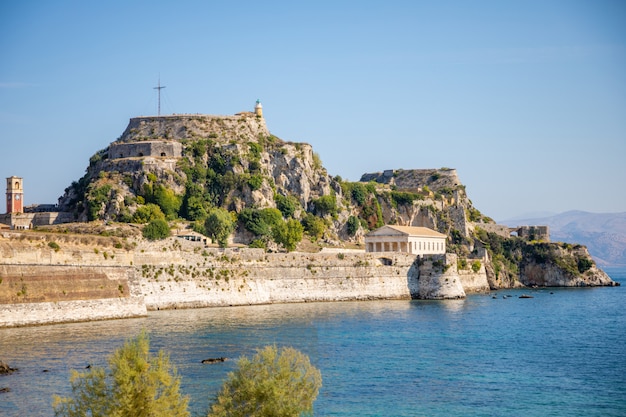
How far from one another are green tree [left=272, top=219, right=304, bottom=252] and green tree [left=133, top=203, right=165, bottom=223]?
1084 centimetres

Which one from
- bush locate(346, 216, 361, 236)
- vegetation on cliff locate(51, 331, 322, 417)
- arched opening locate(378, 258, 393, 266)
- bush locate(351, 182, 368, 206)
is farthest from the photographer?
bush locate(351, 182, 368, 206)

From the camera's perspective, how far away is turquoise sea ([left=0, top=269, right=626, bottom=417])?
106 ft

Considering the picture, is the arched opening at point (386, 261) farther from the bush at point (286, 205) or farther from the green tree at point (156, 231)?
the green tree at point (156, 231)

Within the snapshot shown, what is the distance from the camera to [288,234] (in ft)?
273

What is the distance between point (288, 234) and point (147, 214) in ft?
43.3

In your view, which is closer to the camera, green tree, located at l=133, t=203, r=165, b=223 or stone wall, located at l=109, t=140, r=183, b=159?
green tree, located at l=133, t=203, r=165, b=223

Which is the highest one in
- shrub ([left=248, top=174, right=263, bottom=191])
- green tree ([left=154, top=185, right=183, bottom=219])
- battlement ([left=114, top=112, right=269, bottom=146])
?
battlement ([left=114, top=112, right=269, bottom=146])

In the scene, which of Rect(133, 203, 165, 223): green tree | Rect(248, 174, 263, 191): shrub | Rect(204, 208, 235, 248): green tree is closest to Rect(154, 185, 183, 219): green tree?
Rect(133, 203, 165, 223): green tree

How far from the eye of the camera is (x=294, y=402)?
24.8 metres

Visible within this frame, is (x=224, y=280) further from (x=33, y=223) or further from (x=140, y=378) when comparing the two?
(x=140, y=378)

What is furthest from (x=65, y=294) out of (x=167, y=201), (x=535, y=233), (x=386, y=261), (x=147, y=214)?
(x=535, y=233)

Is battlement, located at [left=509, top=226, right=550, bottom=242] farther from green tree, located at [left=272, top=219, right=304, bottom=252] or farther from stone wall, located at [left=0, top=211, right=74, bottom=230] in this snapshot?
stone wall, located at [left=0, top=211, right=74, bottom=230]

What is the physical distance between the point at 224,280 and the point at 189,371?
28.5 m

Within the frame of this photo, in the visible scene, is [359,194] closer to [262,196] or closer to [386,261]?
[262,196]
